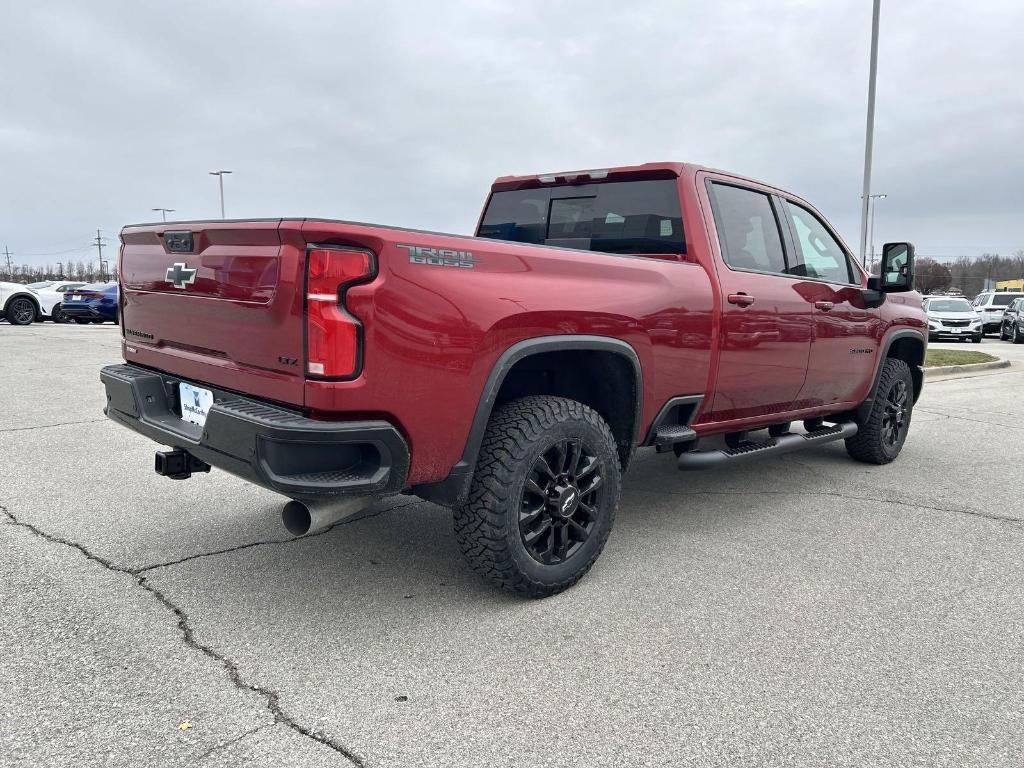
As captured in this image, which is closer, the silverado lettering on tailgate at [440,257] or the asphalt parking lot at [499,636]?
the asphalt parking lot at [499,636]

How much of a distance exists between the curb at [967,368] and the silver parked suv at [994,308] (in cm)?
1369

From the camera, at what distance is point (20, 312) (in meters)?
20.6

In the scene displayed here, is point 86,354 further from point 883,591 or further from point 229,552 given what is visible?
point 883,591

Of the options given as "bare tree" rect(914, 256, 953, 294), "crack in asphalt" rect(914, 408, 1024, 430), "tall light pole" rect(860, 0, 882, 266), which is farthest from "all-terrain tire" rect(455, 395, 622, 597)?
"bare tree" rect(914, 256, 953, 294)

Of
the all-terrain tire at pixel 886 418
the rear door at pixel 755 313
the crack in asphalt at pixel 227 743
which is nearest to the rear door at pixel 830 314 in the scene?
the rear door at pixel 755 313

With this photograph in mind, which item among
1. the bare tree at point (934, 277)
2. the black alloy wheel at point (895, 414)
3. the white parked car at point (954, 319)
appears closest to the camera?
the black alloy wheel at point (895, 414)

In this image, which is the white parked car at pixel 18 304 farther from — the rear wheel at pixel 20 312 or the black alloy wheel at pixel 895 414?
the black alloy wheel at pixel 895 414

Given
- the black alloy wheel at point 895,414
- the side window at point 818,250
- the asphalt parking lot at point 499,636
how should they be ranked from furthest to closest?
the black alloy wheel at point 895,414 → the side window at point 818,250 → the asphalt parking lot at point 499,636

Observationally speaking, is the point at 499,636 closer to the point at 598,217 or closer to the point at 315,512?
the point at 315,512

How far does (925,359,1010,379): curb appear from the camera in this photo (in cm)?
1271

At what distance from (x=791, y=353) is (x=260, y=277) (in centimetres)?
305

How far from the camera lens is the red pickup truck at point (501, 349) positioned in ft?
8.54

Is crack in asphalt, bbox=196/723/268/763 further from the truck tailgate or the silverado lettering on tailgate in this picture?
the silverado lettering on tailgate

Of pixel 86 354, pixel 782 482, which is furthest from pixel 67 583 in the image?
pixel 86 354
